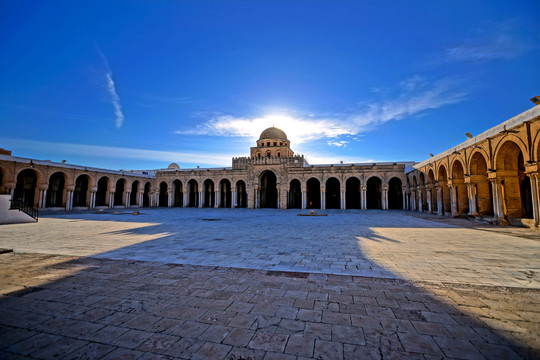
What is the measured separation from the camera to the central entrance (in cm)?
3362

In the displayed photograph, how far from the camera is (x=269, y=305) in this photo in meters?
3.05

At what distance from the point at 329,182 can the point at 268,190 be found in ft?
29.1

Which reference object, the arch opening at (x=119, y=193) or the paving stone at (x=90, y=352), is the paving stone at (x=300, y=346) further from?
the arch opening at (x=119, y=193)

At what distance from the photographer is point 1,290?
3.46m

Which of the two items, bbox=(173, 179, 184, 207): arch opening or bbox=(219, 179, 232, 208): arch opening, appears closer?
bbox=(219, 179, 232, 208): arch opening

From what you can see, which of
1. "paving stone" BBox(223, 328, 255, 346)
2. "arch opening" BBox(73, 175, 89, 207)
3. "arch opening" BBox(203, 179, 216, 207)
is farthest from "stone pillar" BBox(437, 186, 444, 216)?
"arch opening" BBox(73, 175, 89, 207)

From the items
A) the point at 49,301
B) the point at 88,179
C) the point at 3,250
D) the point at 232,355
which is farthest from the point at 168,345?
the point at 88,179

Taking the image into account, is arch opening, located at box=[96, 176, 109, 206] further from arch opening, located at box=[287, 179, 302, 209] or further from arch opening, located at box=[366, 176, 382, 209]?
arch opening, located at box=[366, 176, 382, 209]

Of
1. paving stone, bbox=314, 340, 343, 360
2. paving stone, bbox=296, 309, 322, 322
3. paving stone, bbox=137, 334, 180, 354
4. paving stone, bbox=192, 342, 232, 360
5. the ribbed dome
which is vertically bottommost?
paving stone, bbox=137, 334, 180, 354

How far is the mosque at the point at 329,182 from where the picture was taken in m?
12.1

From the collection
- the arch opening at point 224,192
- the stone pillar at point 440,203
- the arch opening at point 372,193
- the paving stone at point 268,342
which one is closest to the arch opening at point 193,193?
the arch opening at point 224,192

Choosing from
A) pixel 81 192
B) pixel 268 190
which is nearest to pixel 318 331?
pixel 268 190

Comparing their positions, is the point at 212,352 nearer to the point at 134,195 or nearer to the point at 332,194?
the point at 332,194

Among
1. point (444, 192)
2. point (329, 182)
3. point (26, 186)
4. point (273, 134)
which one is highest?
point (273, 134)
